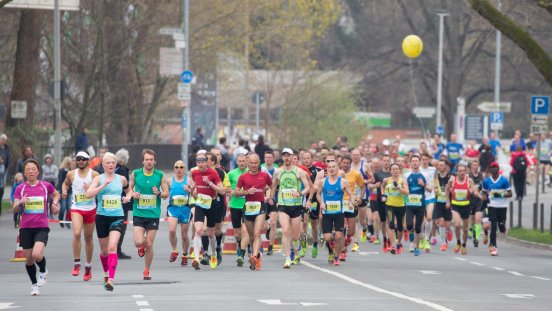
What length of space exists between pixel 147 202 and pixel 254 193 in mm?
2588

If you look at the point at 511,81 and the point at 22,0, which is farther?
the point at 511,81

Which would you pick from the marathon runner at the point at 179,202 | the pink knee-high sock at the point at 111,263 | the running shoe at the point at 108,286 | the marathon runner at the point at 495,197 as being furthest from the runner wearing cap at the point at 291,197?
the marathon runner at the point at 495,197

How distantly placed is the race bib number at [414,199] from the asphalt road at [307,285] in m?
0.94

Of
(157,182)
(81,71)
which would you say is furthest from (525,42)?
(81,71)

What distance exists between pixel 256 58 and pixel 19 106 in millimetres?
32206

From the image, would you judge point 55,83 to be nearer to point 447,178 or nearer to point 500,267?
point 447,178

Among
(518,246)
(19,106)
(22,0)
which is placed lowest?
(518,246)

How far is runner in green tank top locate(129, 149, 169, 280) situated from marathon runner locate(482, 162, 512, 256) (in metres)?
9.03

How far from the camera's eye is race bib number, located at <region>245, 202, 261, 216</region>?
2136cm

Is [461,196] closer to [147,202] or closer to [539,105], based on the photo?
[539,105]

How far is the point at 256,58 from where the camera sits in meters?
71.2

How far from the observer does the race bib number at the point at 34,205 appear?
17.6 metres

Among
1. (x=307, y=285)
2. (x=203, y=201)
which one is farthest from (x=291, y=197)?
(x=307, y=285)

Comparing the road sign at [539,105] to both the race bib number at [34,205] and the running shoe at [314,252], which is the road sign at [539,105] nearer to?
the running shoe at [314,252]
